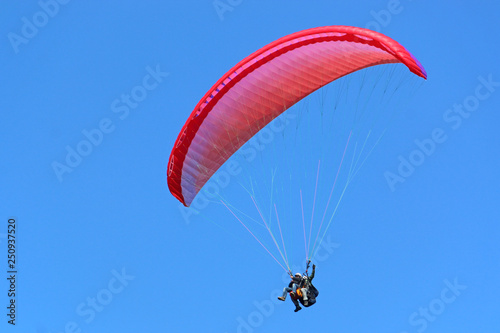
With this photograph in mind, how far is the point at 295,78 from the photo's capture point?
22250 millimetres

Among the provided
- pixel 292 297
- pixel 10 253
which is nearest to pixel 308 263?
pixel 292 297

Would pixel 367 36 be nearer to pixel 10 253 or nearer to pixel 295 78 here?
pixel 295 78

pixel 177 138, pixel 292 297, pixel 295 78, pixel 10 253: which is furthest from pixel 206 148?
pixel 10 253

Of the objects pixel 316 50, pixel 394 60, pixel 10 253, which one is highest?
pixel 10 253

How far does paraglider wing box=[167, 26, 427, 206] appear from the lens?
21062 mm

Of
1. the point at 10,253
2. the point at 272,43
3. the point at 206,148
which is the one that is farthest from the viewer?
the point at 10,253

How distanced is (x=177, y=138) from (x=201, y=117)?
0.78 m

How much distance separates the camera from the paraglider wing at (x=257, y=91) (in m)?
21.1

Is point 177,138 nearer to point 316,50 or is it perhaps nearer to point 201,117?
point 201,117

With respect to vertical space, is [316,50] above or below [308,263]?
above

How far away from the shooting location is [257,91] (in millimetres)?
22172

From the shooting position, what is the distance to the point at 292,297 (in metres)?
21.0

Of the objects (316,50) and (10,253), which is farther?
(10,253)

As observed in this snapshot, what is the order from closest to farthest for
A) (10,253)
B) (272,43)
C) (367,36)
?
(367,36), (272,43), (10,253)
